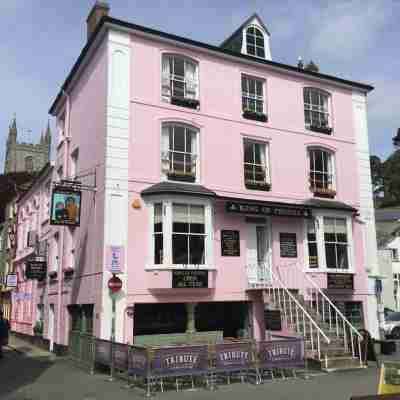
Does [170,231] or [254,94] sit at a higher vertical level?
[254,94]

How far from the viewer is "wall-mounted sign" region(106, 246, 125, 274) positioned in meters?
14.9

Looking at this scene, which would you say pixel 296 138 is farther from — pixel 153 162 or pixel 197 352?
pixel 197 352

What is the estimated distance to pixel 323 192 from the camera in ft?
65.8

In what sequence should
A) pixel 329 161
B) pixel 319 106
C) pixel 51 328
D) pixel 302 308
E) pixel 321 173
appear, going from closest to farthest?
pixel 302 308 → pixel 321 173 → pixel 329 161 → pixel 319 106 → pixel 51 328

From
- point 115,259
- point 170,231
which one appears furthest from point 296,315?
point 115,259

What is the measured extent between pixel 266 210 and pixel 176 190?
3636mm

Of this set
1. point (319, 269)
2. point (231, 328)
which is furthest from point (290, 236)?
point (231, 328)

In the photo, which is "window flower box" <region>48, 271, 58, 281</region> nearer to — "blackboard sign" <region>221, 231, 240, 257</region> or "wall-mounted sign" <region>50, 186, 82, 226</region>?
"wall-mounted sign" <region>50, 186, 82, 226</region>

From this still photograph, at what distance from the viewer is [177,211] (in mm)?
16375

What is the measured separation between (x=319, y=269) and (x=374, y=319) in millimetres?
3571

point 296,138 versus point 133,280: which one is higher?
point 296,138

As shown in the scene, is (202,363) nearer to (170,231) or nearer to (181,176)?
(170,231)

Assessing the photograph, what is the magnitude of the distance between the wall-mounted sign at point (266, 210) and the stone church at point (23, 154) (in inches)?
3814

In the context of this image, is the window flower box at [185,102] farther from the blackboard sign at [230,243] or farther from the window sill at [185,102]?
the blackboard sign at [230,243]
